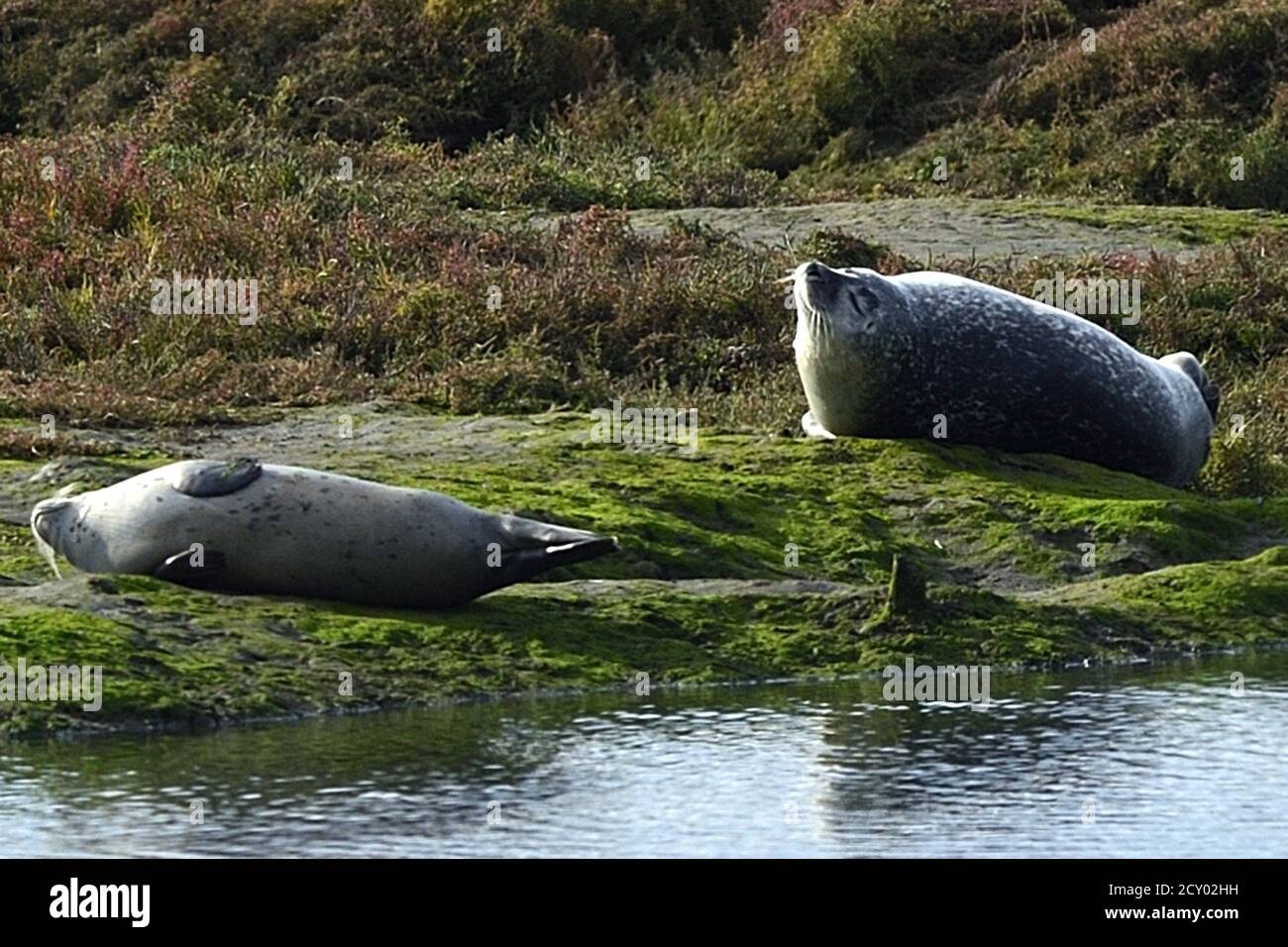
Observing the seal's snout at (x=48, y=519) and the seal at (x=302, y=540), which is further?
the seal's snout at (x=48, y=519)

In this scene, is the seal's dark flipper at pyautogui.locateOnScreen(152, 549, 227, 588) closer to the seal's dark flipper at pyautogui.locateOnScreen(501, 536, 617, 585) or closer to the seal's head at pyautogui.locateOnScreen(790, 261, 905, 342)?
the seal's dark flipper at pyautogui.locateOnScreen(501, 536, 617, 585)

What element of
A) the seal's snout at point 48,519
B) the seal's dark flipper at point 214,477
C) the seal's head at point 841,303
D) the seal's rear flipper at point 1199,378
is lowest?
the seal's snout at point 48,519

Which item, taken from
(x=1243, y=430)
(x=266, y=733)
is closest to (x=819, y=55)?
(x=1243, y=430)

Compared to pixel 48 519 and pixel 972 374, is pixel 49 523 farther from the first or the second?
pixel 972 374

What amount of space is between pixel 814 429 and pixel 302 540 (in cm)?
397

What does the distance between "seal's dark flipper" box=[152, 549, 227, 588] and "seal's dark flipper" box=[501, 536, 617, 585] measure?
92 cm

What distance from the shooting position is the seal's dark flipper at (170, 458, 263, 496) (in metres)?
8.66

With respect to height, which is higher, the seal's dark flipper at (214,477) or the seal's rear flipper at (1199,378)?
the seal's rear flipper at (1199,378)

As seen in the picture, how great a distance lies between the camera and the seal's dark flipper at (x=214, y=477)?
341 inches

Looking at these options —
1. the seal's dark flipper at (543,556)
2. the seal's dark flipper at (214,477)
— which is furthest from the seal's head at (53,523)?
the seal's dark flipper at (543,556)

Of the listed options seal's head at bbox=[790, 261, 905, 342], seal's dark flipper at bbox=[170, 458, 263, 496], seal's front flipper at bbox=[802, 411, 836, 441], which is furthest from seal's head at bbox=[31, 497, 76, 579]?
seal's front flipper at bbox=[802, 411, 836, 441]

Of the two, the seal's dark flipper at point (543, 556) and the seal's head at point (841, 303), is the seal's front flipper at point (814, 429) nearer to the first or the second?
the seal's head at point (841, 303)

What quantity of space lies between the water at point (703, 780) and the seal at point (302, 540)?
69cm
